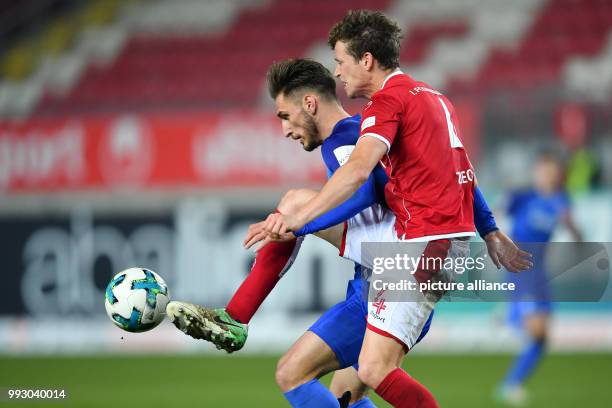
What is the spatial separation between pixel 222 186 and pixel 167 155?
769 mm

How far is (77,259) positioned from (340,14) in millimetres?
5711

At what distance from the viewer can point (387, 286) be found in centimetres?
439

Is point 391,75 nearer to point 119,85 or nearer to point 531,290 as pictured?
point 531,290

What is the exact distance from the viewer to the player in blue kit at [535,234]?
869 centimetres

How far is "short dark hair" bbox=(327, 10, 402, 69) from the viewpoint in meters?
4.42

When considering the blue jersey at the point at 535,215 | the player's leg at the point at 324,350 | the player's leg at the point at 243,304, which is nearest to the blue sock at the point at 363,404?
the player's leg at the point at 324,350

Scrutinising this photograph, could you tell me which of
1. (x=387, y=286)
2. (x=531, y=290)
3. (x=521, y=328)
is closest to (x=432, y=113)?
(x=387, y=286)

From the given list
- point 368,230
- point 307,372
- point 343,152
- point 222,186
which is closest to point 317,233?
point 368,230

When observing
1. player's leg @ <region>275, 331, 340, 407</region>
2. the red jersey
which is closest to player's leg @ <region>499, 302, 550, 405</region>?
player's leg @ <region>275, 331, 340, 407</region>

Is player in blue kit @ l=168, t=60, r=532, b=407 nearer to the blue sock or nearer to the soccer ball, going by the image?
the blue sock

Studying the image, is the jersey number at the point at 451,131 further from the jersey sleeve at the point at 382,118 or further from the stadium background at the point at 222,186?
the stadium background at the point at 222,186

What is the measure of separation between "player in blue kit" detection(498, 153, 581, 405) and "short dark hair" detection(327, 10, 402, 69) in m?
4.41

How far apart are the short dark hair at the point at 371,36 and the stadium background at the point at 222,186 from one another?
5330 mm

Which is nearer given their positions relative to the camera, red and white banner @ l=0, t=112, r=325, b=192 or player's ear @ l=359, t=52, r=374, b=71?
player's ear @ l=359, t=52, r=374, b=71
